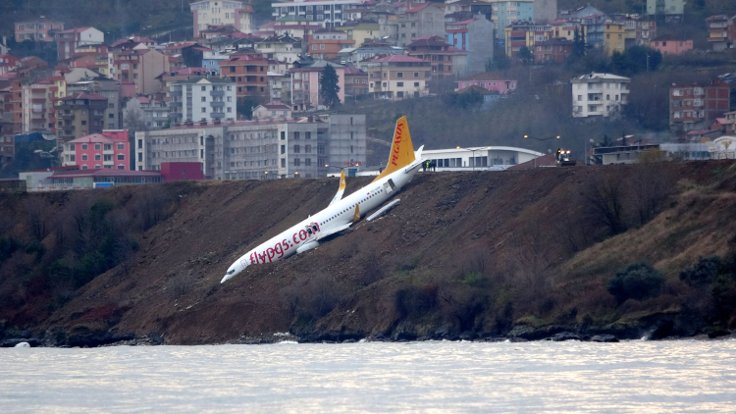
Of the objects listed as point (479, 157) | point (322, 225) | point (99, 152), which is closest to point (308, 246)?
point (322, 225)

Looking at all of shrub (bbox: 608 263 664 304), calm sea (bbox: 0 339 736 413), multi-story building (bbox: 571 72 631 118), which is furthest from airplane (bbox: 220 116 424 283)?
multi-story building (bbox: 571 72 631 118)

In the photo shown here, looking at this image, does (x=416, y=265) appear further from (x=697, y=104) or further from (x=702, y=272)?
(x=697, y=104)

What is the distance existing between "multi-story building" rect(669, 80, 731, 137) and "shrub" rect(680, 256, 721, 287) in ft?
304

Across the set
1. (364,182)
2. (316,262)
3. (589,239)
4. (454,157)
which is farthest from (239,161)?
(589,239)

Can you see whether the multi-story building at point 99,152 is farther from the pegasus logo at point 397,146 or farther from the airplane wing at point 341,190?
the pegasus logo at point 397,146

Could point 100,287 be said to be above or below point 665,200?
below

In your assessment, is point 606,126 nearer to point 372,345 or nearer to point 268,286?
point 268,286

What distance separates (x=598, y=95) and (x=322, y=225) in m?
84.6

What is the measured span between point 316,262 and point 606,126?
259ft

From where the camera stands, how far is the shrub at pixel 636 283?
84250mm

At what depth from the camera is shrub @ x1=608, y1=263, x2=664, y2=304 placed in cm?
8425

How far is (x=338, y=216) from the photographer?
106 metres

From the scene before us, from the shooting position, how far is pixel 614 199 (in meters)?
96.8

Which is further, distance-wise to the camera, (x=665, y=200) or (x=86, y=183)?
(x=86, y=183)
